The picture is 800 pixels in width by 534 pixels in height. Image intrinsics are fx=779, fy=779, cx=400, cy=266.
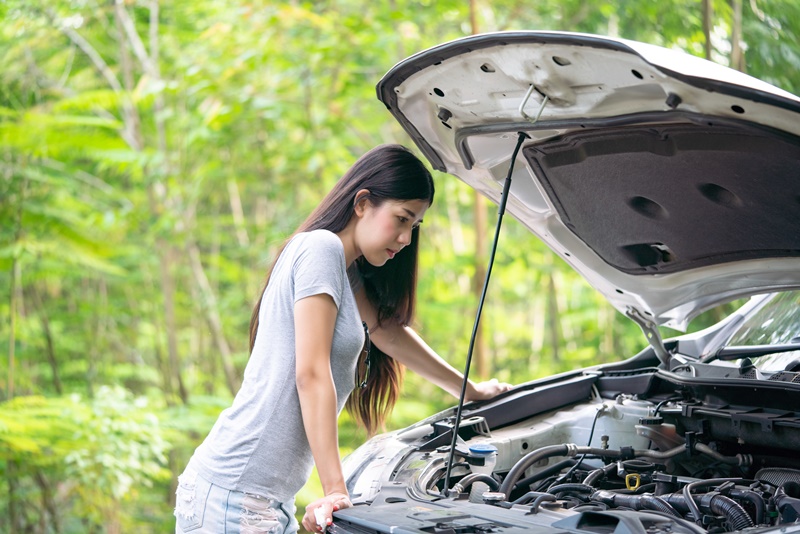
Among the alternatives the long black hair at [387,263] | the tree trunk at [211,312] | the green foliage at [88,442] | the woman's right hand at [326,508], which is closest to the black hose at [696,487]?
the woman's right hand at [326,508]

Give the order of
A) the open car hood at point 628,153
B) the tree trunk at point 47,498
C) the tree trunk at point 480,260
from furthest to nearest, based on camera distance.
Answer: the tree trunk at point 480,260
the tree trunk at point 47,498
the open car hood at point 628,153

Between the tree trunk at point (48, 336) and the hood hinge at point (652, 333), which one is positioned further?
the tree trunk at point (48, 336)

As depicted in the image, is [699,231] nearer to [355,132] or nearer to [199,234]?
[355,132]

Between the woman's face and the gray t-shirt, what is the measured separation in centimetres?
16

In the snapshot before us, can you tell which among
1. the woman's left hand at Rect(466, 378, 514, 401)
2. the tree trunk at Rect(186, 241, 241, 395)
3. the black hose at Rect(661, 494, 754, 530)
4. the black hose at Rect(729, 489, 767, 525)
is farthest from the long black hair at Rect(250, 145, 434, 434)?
the tree trunk at Rect(186, 241, 241, 395)

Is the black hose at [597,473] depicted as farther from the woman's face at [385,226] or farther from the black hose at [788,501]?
the woman's face at [385,226]

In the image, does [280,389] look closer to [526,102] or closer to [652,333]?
[526,102]

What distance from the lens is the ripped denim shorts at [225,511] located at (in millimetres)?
2195

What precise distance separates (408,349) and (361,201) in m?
0.82

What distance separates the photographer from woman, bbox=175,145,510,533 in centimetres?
215

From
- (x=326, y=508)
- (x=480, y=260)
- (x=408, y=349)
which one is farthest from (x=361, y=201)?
(x=480, y=260)

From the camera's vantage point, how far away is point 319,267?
7.25 feet

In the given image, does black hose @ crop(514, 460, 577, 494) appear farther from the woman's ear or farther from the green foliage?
the green foliage

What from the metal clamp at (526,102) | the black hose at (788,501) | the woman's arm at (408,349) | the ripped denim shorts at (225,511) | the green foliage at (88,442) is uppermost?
the metal clamp at (526,102)
